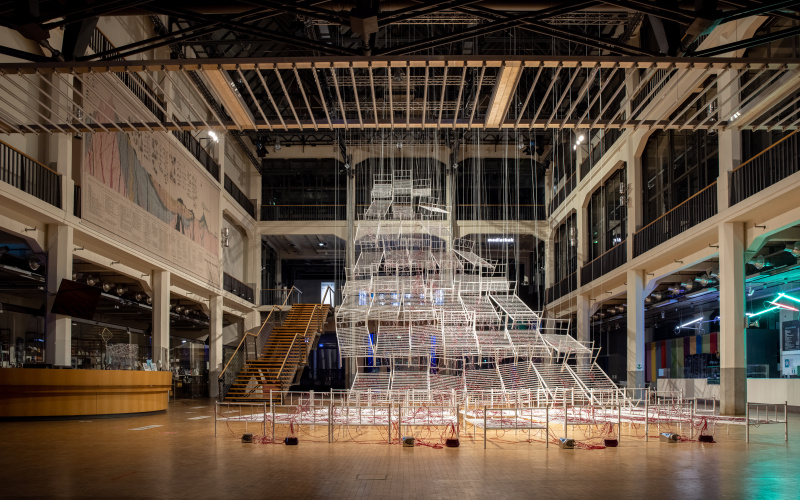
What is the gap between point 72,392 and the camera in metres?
17.2

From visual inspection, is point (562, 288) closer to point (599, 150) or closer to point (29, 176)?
point (599, 150)

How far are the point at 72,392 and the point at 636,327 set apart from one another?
1845 cm

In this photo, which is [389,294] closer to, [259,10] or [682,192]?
[682,192]

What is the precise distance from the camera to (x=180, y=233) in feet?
84.6

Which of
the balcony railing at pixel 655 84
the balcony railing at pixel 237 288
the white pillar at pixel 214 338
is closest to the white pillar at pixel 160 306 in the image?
the white pillar at pixel 214 338

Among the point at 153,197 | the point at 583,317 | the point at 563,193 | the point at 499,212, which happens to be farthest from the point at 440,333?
the point at 499,212

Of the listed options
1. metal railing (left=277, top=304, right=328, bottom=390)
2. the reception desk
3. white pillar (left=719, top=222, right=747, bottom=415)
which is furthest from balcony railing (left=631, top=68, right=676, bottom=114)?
metal railing (left=277, top=304, right=328, bottom=390)

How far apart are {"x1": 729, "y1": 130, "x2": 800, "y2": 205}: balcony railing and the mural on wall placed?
15.7m

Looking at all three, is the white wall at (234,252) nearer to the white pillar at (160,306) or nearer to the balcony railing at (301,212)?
the balcony railing at (301,212)

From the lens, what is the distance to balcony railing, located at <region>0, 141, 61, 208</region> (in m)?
15.1

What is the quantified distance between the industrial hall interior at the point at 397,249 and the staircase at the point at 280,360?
0.16m

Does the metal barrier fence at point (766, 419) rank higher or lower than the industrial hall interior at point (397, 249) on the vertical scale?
lower

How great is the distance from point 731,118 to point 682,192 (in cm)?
1502

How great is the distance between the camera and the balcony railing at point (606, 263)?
26650mm
